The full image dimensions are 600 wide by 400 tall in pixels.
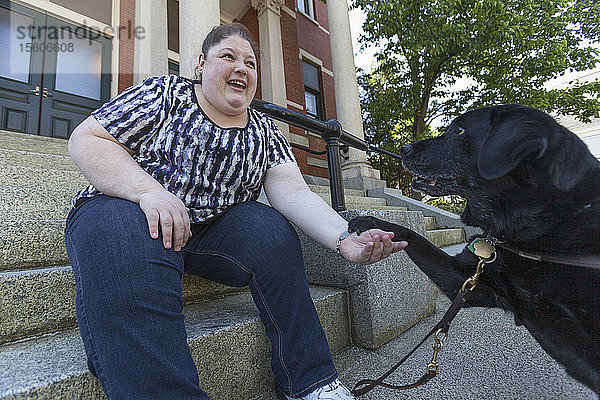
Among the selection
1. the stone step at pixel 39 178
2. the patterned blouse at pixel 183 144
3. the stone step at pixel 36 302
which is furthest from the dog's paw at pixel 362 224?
the stone step at pixel 39 178

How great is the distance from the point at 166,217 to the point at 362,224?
69cm

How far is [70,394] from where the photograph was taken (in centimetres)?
85

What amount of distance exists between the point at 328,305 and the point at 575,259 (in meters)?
1.03

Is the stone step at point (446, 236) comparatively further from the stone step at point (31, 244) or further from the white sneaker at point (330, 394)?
the stone step at point (31, 244)

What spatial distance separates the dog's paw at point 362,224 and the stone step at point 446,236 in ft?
9.54

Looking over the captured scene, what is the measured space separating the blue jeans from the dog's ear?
734 mm

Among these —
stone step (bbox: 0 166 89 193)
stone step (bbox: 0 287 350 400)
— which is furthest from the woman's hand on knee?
stone step (bbox: 0 166 89 193)

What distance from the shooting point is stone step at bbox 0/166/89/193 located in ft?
6.82

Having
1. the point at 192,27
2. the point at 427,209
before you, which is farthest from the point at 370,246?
the point at 427,209

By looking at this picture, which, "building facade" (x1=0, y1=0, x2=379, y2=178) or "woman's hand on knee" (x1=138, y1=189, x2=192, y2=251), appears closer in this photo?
"woman's hand on knee" (x1=138, y1=189, x2=192, y2=251)

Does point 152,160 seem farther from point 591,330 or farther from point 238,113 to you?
point 591,330

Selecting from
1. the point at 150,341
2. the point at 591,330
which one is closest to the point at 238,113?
the point at 150,341

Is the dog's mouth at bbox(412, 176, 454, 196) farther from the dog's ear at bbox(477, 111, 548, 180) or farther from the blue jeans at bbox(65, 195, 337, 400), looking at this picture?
the blue jeans at bbox(65, 195, 337, 400)

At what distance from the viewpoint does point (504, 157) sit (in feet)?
3.33
